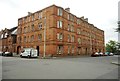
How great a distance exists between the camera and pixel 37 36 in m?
44.3

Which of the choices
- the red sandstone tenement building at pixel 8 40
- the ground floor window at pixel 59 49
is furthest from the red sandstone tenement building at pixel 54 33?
the red sandstone tenement building at pixel 8 40

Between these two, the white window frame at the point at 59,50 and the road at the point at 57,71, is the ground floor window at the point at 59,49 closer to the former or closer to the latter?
the white window frame at the point at 59,50

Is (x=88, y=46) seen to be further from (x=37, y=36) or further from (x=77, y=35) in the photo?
(x=37, y=36)

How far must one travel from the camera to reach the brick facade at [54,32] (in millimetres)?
39750

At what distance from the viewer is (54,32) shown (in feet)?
129

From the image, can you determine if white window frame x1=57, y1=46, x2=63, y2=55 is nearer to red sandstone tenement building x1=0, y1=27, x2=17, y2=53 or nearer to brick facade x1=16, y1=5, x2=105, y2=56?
brick facade x1=16, y1=5, x2=105, y2=56

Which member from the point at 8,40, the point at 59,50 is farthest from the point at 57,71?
the point at 8,40

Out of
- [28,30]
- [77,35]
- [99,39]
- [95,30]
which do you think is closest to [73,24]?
[77,35]

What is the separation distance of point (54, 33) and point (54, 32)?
9.7 inches

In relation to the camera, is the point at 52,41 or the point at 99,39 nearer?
the point at 52,41

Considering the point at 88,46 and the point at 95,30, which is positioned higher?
the point at 95,30

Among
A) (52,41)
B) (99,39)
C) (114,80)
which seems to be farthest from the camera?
(99,39)

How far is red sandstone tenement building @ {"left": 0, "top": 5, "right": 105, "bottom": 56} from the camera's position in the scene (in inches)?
1563

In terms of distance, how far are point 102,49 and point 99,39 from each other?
6.97 m
